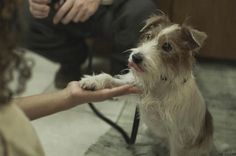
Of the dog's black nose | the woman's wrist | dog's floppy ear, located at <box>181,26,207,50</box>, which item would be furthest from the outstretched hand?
dog's floppy ear, located at <box>181,26,207,50</box>

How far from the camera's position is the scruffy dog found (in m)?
1.50

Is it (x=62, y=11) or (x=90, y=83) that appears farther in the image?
(x=62, y=11)

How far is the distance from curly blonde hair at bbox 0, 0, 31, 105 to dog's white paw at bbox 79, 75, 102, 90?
29.9 inches

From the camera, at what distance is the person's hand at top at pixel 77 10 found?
2049mm

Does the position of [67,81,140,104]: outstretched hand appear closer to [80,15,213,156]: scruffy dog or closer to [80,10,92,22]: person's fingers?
[80,15,213,156]: scruffy dog

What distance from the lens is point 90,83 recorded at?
5.25 ft

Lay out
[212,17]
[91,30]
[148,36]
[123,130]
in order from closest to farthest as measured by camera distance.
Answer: [148,36], [123,130], [91,30], [212,17]

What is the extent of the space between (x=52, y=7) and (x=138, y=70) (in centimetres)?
78

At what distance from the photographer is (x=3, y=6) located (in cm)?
74

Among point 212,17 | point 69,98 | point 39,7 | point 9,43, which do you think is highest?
point 9,43

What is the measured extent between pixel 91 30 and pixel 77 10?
19cm

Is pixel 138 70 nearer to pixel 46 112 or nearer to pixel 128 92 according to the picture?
pixel 128 92

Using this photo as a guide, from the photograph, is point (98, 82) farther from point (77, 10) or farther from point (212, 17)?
point (212, 17)

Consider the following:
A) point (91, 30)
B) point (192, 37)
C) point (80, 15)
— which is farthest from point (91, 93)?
point (91, 30)
